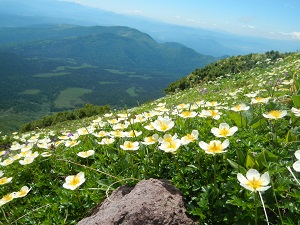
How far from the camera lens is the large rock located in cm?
279

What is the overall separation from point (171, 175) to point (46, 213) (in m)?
1.73

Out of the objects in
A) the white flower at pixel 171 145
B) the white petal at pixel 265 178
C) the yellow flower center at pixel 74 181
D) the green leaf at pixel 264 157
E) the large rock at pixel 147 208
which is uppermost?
the white petal at pixel 265 178

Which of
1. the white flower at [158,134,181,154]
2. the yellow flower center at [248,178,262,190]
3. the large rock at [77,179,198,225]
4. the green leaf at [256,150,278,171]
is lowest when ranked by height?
the large rock at [77,179,198,225]

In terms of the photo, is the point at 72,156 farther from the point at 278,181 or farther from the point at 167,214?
the point at 278,181

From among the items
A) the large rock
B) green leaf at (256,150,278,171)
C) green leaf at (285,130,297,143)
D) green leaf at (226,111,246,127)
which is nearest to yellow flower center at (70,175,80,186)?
the large rock

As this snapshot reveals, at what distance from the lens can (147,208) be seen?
9.32 feet

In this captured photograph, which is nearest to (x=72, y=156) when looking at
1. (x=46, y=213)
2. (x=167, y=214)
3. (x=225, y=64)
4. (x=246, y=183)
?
(x=46, y=213)

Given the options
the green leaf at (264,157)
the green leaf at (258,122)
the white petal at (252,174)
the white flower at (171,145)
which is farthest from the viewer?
the green leaf at (258,122)

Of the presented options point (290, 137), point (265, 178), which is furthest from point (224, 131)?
point (265, 178)

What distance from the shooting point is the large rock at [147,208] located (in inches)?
110

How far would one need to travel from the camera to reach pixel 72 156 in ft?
17.2

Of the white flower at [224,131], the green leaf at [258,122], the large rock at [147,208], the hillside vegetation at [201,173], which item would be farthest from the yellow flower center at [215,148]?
the green leaf at [258,122]

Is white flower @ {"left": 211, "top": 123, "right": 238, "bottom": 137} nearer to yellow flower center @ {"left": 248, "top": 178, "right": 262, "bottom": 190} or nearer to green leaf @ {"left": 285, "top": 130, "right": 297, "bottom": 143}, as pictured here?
green leaf @ {"left": 285, "top": 130, "right": 297, "bottom": 143}

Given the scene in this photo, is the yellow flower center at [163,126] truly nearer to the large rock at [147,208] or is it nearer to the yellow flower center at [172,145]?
the yellow flower center at [172,145]
